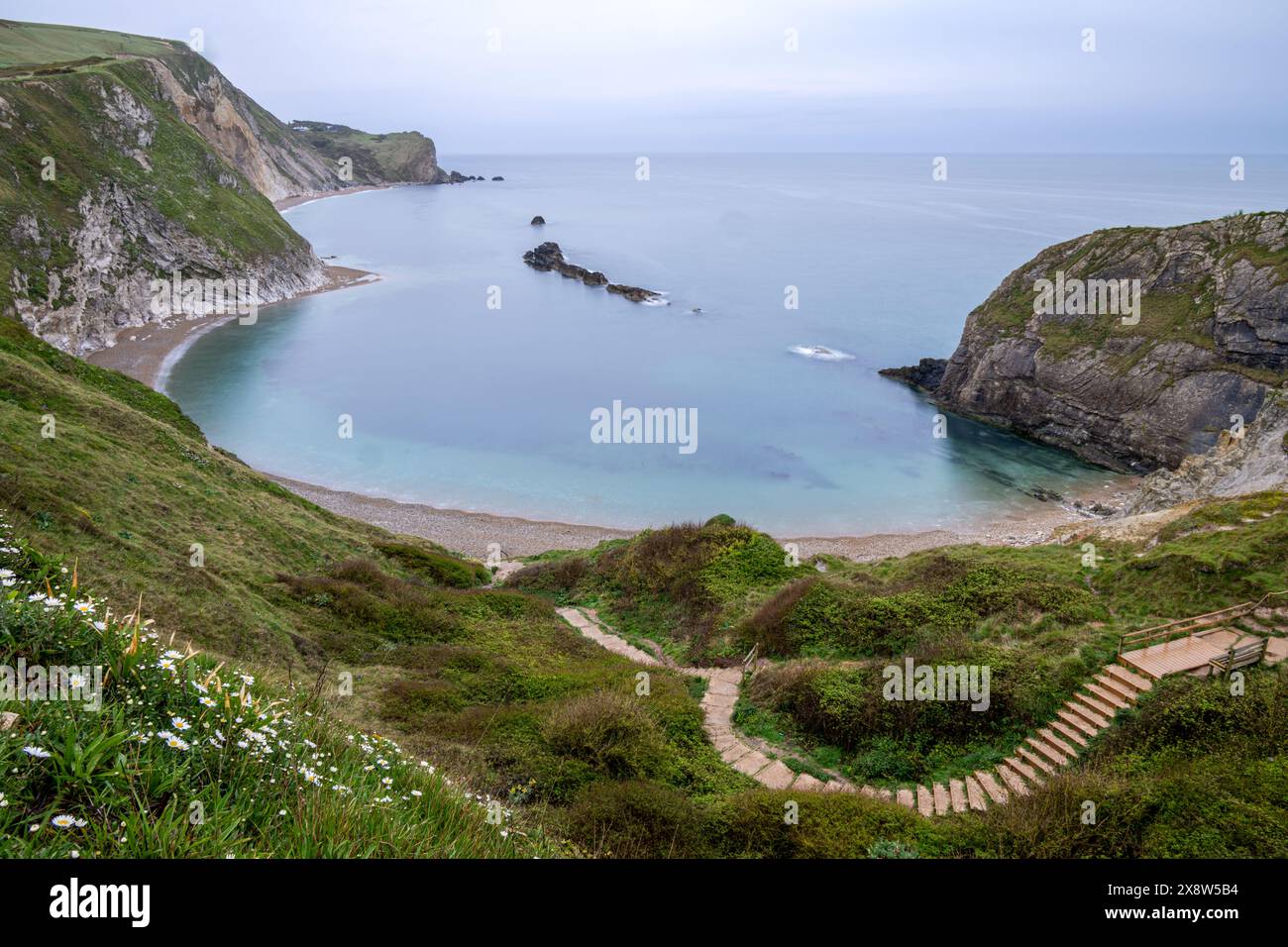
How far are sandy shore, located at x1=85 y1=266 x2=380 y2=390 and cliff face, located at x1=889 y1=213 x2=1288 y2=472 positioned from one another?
224ft

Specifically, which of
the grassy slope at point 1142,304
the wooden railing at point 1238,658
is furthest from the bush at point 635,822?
the grassy slope at point 1142,304

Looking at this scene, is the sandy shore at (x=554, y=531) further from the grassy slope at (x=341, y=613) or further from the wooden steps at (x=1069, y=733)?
the wooden steps at (x=1069, y=733)

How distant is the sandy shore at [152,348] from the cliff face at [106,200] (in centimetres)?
120

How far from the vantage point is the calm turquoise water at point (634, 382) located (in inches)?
1898

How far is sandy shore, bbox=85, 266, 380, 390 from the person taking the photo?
60.4 m

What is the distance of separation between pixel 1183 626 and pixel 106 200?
88519 millimetres

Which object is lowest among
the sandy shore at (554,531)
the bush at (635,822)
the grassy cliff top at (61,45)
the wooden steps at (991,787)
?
the sandy shore at (554,531)

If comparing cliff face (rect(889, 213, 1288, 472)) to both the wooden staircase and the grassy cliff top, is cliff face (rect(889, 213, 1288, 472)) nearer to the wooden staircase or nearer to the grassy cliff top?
the wooden staircase

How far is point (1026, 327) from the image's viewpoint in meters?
57.8

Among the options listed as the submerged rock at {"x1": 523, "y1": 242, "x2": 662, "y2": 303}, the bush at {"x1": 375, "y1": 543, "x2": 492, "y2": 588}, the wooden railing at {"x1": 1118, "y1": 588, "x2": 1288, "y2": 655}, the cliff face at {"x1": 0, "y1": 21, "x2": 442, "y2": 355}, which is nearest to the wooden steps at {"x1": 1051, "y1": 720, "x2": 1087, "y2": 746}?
the wooden railing at {"x1": 1118, "y1": 588, "x2": 1288, "y2": 655}

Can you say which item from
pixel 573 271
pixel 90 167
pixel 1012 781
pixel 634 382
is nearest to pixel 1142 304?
pixel 634 382

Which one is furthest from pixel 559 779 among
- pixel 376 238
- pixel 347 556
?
pixel 376 238

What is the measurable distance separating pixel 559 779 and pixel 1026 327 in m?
58.2
